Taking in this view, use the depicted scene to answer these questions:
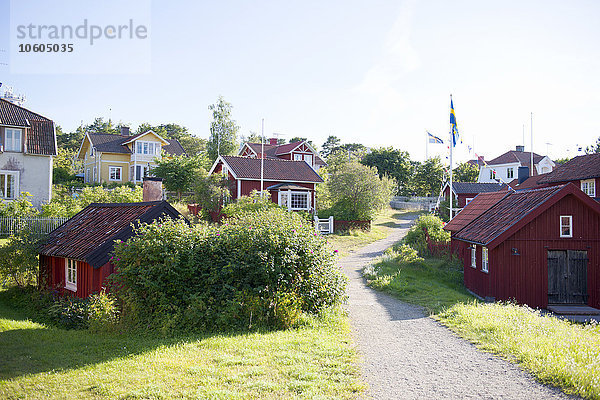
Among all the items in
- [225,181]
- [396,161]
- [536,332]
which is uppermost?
[396,161]

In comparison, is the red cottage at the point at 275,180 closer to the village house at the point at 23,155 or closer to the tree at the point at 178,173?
the tree at the point at 178,173

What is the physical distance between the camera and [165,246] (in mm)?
10875

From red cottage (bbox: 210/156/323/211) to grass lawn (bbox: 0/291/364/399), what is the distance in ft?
84.0

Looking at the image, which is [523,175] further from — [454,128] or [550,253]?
[550,253]

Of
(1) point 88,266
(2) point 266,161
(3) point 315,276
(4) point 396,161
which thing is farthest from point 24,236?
(4) point 396,161

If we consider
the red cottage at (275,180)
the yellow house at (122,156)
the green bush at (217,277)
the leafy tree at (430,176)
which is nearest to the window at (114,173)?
the yellow house at (122,156)

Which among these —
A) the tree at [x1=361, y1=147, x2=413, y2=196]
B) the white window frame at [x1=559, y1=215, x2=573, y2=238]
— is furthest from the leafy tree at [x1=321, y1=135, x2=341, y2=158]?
the white window frame at [x1=559, y1=215, x2=573, y2=238]

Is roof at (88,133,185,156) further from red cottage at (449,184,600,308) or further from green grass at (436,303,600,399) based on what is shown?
green grass at (436,303,600,399)

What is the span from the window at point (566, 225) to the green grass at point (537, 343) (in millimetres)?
5606

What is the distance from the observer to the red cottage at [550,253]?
16.8m

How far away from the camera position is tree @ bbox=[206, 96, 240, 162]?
60531 mm

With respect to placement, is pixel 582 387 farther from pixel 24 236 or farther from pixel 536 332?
pixel 24 236

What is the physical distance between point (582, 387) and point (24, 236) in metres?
16.0

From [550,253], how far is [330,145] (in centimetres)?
7855
